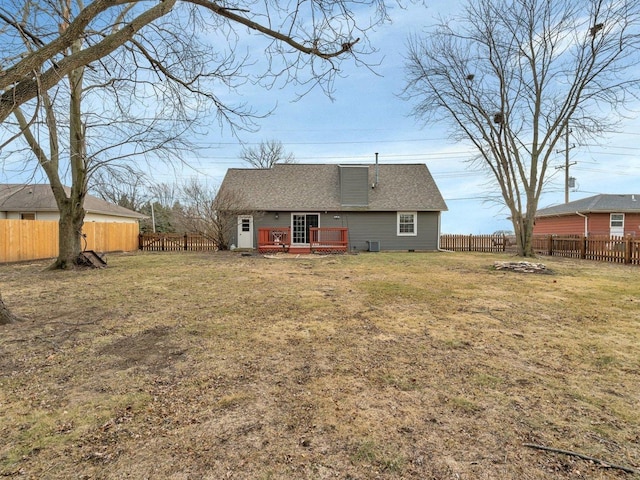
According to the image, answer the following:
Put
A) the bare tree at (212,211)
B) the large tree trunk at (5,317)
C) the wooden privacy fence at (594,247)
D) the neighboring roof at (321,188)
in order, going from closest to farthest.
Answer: the large tree trunk at (5,317), the wooden privacy fence at (594,247), the bare tree at (212,211), the neighboring roof at (321,188)

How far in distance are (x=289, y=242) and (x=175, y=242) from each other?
740 centimetres

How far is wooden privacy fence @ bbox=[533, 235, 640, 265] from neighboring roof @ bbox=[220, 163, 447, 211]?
589cm

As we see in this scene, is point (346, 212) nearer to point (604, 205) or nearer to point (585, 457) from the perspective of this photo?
point (604, 205)

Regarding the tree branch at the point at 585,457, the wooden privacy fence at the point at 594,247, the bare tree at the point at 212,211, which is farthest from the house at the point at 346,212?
the tree branch at the point at 585,457

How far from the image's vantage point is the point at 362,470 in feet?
6.17

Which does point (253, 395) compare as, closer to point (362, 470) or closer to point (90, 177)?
point (362, 470)

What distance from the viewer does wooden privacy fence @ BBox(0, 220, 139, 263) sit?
12.7m

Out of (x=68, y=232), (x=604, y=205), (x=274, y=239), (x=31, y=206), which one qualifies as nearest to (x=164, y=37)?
(x=68, y=232)

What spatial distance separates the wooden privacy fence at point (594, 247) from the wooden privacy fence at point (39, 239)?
64.1 feet

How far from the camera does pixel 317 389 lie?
2814mm

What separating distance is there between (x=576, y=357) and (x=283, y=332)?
3265 mm

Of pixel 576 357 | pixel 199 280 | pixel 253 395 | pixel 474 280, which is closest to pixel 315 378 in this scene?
pixel 253 395

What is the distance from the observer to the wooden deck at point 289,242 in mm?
16891

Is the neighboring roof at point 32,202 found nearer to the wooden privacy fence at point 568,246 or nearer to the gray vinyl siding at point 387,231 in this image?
the gray vinyl siding at point 387,231
